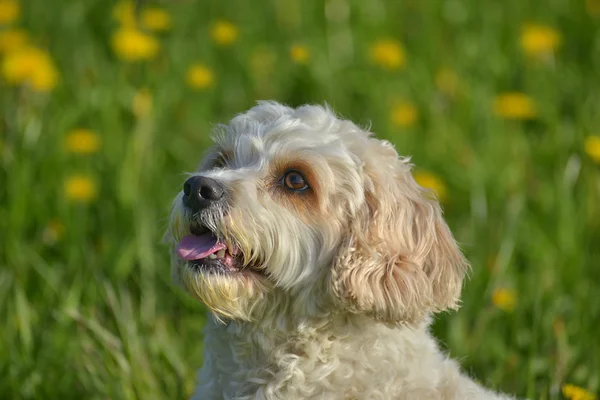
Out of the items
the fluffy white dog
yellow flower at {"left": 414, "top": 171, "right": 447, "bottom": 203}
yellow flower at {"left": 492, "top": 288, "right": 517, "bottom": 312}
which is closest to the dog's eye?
the fluffy white dog

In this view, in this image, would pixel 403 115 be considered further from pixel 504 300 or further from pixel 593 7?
pixel 593 7

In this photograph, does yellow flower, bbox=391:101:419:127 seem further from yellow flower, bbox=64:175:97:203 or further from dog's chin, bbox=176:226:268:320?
dog's chin, bbox=176:226:268:320

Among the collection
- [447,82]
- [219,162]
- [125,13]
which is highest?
[125,13]

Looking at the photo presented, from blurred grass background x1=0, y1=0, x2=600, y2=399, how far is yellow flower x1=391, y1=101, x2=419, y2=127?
0.06ft

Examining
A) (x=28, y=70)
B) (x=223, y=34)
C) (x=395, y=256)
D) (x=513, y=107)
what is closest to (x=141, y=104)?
(x=28, y=70)

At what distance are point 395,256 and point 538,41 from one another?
13.0 feet

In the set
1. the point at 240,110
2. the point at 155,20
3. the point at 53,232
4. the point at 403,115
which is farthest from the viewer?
the point at 155,20

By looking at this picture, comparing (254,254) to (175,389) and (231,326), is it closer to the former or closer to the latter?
(231,326)

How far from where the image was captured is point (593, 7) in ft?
25.0

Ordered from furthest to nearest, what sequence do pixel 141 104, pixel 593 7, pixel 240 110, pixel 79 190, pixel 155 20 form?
pixel 593 7, pixel 155 20, pixel 240 110, pixel 141 104, pixel 79 190

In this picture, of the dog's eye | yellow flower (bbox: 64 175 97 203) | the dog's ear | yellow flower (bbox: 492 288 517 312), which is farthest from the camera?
yellow flower (bbox: 64 175 97 203)

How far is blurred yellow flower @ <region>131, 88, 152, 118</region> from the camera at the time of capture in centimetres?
587

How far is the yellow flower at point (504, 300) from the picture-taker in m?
4.67

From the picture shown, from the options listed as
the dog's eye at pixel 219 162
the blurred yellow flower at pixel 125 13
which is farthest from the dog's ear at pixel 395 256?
the blurred yellow flower at pixel 125 13
